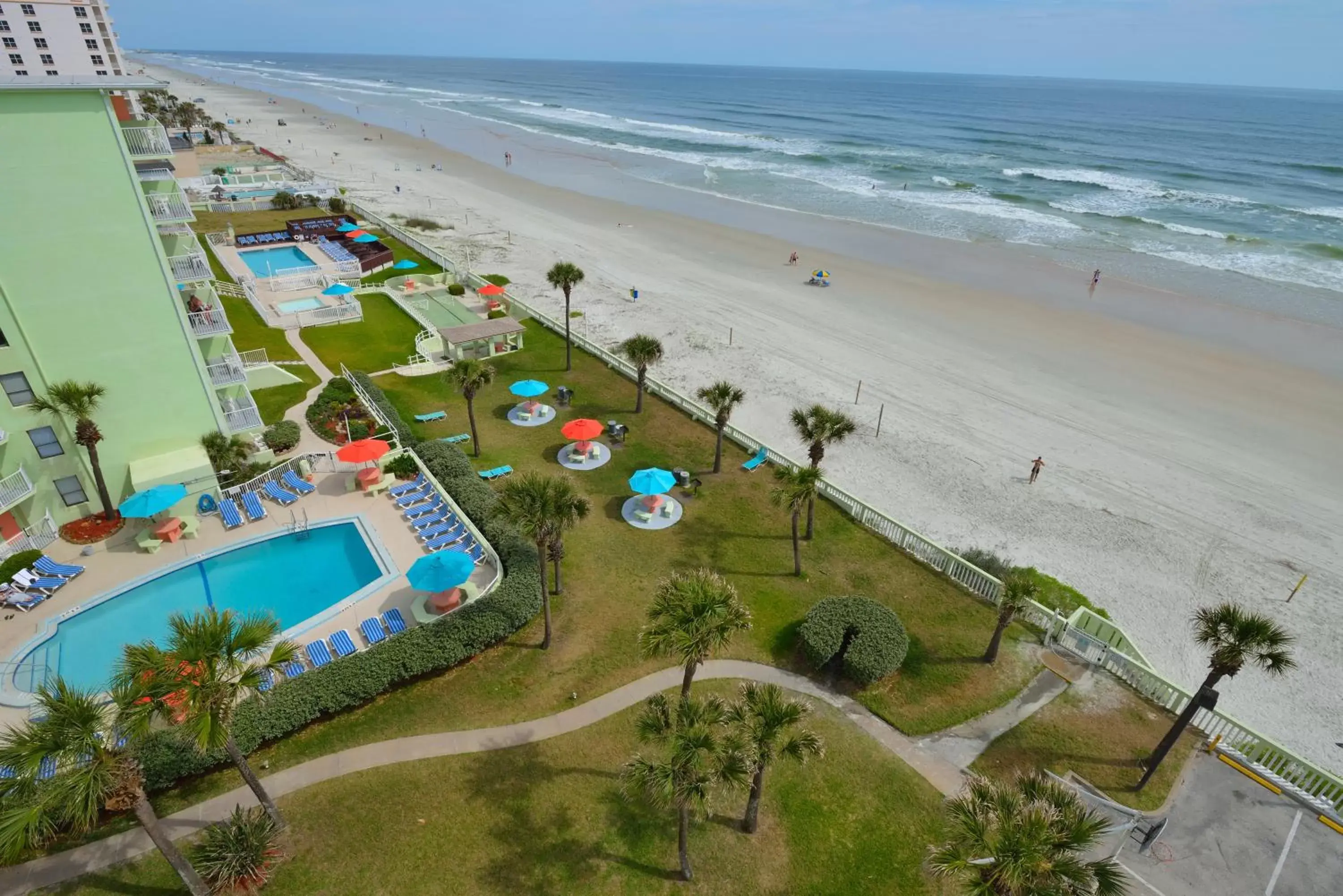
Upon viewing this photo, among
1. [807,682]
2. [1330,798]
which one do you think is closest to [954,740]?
[807,682]

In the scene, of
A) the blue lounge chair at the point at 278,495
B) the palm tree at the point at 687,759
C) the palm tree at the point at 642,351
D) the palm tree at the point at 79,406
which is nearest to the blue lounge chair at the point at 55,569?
the palm tree at the point at 79,406

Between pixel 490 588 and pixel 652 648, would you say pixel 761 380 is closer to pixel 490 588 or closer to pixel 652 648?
pixel 490 588

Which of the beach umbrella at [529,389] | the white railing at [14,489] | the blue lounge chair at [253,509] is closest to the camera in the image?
the white railing at [14,489]

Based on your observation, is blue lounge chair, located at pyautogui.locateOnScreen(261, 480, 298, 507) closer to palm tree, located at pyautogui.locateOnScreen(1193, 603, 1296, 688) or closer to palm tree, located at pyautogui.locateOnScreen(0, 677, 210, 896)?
palm tree, located at pyautogui.locateOnScreen(0, 677, 210, 896)

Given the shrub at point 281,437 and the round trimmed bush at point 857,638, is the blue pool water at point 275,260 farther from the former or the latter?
the round trimmed bush at point 857,638

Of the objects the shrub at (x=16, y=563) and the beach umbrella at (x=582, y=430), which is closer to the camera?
the shrub at (x=16, y=563)

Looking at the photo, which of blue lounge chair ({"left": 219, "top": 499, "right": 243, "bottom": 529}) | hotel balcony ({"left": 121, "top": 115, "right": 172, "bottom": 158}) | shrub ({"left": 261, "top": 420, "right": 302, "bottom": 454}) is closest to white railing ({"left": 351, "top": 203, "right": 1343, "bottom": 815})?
shrub ({"left": 261, "top": 420, "right": 302, "bottom": 454})

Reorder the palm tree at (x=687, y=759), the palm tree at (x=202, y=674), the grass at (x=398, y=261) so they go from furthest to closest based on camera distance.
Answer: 1. the grass at (x=398, y=261)
2. the palm tree at (x=687, y=759)
3. the palm tree at (x=202, y=674)
